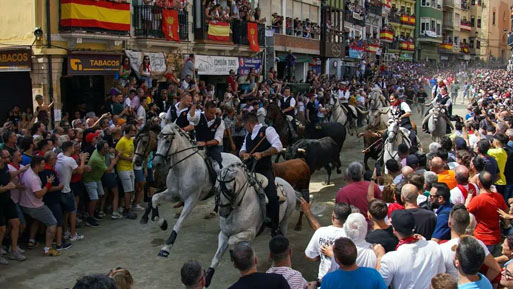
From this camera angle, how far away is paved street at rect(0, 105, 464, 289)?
827cm

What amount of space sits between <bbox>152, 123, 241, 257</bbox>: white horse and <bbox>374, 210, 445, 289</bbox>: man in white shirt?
4.28 metres

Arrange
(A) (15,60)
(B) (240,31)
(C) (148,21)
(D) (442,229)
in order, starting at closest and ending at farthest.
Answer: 1. (D) (442,229)
2. (A) (15,60)
3. (C) (148,21)
4. (B) (240,31)

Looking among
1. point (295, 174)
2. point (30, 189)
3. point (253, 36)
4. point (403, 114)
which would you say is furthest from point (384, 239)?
point (253, 36)

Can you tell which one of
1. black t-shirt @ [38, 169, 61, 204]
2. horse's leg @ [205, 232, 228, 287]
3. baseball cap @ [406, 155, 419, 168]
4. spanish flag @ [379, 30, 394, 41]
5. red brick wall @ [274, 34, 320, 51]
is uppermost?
spanish flag @ [379, 30, 394, 41]

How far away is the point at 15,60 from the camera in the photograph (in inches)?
656

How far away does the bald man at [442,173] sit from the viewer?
325 inches

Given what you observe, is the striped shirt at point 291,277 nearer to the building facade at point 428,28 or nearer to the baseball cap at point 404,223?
the baseball cap at point 404,223

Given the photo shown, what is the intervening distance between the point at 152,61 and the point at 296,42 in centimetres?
1447

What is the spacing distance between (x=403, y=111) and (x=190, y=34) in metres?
10.5

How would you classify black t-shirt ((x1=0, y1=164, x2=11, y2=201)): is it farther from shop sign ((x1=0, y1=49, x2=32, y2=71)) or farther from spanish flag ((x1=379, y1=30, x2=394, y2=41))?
spanish flag ((x1=379, y1=30, x2=394, y2=41))

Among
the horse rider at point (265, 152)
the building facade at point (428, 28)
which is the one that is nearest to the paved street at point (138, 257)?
the horse rider at point (265, 152)

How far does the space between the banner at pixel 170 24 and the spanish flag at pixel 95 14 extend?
6.98 ft

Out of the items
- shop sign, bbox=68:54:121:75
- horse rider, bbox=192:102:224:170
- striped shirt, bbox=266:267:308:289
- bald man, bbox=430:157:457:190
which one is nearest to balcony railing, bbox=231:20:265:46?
shop sign, bbox=68:54:121:75

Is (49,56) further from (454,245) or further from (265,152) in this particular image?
(454,245)
